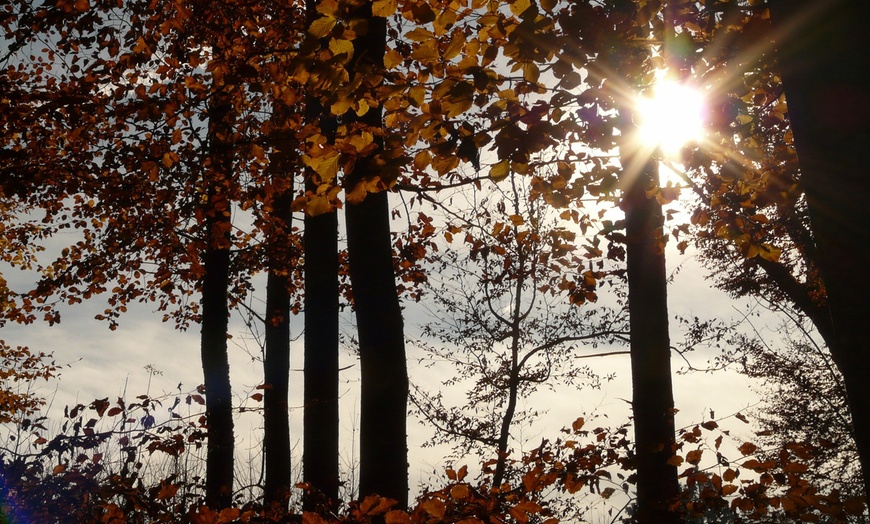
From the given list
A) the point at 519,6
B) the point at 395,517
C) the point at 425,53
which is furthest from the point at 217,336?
the point at 519,6

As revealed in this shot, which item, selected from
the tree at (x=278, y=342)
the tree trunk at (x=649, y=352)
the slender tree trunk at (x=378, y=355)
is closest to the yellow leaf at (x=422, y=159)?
the slender tree trunk at (x=378, y=355)

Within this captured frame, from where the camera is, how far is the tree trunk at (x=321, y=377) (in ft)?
20.4

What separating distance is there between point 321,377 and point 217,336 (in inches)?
137

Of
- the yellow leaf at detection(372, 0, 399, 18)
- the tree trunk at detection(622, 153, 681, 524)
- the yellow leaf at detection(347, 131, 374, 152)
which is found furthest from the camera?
the tree trunk at detection(622, 153, 681, 524)

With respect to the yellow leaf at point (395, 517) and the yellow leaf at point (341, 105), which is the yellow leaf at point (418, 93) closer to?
the yellow leaf at point (341, 105)

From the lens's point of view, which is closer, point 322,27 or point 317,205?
point 322,27

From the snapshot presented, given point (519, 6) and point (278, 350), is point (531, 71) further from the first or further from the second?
point (278, 350)

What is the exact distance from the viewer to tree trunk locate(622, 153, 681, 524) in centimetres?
429

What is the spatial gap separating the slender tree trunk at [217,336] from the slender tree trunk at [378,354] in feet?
11.2

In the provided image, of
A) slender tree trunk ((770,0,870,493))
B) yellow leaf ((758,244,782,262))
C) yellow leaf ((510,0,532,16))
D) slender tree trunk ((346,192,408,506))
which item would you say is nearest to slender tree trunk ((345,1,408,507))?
slender tree trunk ((346,192,408,506))

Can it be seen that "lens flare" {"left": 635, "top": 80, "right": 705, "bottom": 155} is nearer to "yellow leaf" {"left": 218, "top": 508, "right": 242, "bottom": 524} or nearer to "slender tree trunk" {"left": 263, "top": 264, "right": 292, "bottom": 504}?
"yellow leaf" {"left": 218, "top": 508, "right": 242, "bottom": 524}

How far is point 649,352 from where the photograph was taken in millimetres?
4426

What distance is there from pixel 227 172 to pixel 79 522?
15.9 ft

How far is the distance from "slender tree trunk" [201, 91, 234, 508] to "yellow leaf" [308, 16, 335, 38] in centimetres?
484
